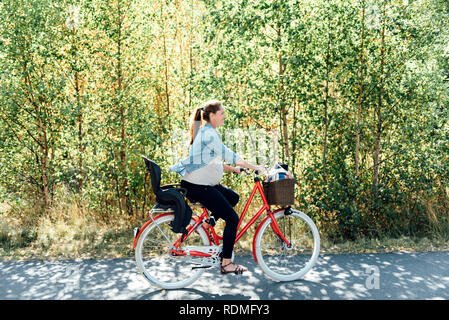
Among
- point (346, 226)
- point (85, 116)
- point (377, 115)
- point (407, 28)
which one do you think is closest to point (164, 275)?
point (346, 226)

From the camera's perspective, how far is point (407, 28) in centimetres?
624

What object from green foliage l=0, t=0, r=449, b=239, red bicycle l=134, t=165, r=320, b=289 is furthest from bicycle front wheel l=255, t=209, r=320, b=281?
green foliage l=0, t=0, r=449, b=239

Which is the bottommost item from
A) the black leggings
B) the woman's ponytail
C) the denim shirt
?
the black leggings

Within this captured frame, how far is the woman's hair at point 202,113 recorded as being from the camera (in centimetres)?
454

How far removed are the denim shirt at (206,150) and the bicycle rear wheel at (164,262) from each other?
69 cm

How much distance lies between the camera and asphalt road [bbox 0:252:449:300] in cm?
439

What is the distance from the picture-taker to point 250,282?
15.6 ft

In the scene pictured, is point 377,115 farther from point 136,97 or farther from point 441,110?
point 136,97

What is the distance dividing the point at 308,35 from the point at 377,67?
1271 mm

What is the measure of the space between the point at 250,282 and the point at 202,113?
6.54 ft

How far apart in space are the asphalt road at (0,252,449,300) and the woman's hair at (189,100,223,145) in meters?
1.70

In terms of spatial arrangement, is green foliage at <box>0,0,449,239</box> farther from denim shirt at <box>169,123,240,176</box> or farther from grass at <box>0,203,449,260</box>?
denim shirt at <box>169,123,240,176</box>

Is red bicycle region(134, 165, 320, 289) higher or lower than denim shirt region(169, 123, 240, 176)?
lower

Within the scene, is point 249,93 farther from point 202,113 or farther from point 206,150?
point 206,150
